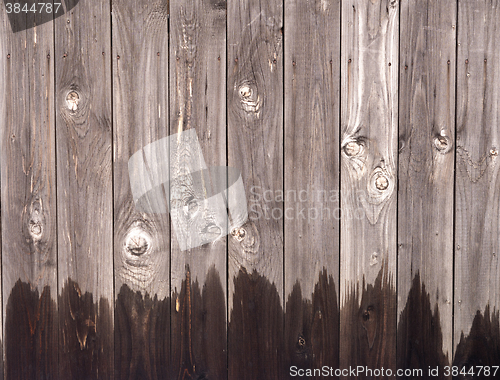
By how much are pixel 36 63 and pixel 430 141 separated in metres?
1.33

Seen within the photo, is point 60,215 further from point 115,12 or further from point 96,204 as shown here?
point 115,12

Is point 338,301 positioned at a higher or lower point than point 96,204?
lower

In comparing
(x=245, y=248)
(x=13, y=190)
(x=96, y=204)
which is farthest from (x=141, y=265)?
(x=13, y=190)

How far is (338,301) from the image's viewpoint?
47.4 inches

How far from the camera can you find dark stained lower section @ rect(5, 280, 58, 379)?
1.22 meters

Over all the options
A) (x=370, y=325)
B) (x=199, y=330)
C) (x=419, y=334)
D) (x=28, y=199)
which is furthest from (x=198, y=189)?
(x=419, y=334)

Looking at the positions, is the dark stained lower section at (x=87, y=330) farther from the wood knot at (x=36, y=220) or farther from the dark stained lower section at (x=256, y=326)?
the dark stained lower section at (x=256, y=326)

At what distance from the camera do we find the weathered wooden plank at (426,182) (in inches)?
46.0

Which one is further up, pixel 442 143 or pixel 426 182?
pixel 442 143

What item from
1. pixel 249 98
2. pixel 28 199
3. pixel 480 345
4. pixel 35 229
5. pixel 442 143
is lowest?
pixel 480 345

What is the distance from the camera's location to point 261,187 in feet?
3.90

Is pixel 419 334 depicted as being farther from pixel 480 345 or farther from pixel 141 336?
pixel 141 336

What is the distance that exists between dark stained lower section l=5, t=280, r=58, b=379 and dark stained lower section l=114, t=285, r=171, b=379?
228 millimetres

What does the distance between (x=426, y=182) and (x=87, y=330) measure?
4.08ft
